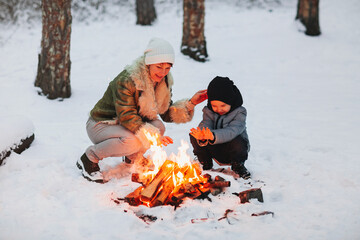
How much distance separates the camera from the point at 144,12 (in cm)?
1209

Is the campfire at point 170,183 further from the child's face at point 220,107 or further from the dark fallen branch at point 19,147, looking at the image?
the dark fallen branch at point 19,147

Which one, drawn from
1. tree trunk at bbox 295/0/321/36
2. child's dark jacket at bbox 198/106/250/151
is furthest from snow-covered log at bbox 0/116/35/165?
tree trunk at bbox 295/0/321/36

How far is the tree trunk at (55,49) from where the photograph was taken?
579cm

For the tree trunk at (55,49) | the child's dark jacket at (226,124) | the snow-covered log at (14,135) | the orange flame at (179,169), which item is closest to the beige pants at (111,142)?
the orange flame at (179,169)

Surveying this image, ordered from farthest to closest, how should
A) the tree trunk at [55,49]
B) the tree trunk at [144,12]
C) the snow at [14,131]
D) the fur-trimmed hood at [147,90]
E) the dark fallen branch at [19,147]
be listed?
the tree trunk at [144,12] → the tree trunk at [55,49] → the snow at [14,131] → the dark fallen branch at [19,147] → the fur-trimmed hood at [147,90]

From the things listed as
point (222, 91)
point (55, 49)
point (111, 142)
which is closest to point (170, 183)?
point (111, 142)

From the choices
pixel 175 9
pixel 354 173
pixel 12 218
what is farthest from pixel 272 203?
pixel 175 9

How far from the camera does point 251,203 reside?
10.3 ft

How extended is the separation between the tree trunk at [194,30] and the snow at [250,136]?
0.30 meters

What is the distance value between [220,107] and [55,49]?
358 cm

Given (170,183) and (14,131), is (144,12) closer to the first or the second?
(14,131)

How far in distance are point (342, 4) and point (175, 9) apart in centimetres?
640

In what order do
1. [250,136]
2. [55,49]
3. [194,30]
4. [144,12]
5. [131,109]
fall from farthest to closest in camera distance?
[144,12]
[194,30]
[55,49]
[250,136]
[131,109]

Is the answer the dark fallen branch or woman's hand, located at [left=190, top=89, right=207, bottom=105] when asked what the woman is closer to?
woman's hand, located at [left=190, top=89, right=207, bottom=105]
